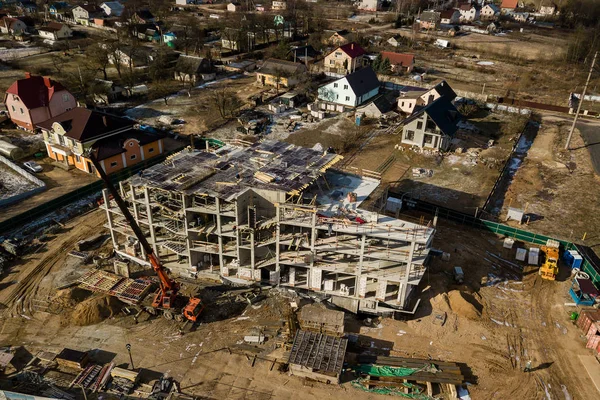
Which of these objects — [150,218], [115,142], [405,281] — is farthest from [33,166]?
[405,281]

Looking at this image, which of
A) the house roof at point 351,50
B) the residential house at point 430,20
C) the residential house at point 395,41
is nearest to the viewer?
the house roof at point 351,50

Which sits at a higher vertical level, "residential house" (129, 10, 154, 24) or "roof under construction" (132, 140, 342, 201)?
"residential house" (129, 10, 154, 24)

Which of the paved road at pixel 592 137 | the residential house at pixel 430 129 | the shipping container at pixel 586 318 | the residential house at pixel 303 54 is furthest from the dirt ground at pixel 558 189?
the residential house at pixel 303 54

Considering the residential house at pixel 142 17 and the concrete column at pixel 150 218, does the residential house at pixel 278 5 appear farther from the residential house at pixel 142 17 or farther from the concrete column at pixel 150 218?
the concrete column at pixel 150 218

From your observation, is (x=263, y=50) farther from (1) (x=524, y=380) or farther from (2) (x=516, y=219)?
(1) (x=524, y=380)

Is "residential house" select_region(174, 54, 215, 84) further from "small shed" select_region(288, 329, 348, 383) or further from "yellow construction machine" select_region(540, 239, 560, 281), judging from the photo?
"yellow construction machine" select_region(540, 239, 560, 281)

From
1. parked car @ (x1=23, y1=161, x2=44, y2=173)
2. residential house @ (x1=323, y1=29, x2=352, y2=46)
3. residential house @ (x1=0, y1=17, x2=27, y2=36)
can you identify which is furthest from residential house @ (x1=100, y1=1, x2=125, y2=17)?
parked car @ (x1=23, y1=161, x2=44, y2=173)

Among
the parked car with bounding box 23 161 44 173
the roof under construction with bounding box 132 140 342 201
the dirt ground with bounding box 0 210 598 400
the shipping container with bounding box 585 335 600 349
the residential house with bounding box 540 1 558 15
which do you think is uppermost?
the residential house with bounding box 540 1 558 15
